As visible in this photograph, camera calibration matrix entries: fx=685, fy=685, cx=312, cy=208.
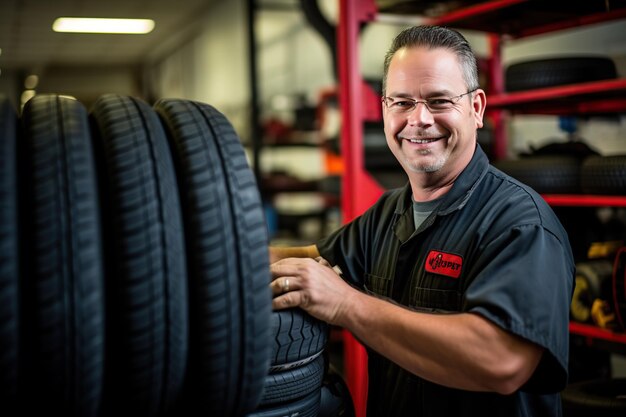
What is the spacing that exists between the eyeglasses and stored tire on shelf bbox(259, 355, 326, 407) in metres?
0.64

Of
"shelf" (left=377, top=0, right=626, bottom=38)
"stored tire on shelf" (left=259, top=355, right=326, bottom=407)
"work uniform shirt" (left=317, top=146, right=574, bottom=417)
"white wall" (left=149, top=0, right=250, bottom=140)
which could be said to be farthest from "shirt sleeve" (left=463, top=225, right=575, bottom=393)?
"white wall" (left=149, top=0, right=250, bottom=140)

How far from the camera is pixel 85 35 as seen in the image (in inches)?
446

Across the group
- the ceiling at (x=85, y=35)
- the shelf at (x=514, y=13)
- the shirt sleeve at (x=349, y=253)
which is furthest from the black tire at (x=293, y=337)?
the ceiling at (x=85, y=35)

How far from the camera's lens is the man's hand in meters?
1.35

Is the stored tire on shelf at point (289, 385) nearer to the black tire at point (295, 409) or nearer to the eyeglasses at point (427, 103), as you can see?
the black tire at point (295, 409)

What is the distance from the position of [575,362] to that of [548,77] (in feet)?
4.25

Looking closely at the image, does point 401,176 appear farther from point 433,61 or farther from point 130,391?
point 130,391

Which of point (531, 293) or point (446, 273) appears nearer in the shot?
point (531, 293)

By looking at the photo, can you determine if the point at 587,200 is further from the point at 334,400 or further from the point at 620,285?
→ the point at 334,400

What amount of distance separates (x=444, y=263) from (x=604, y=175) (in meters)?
1.50

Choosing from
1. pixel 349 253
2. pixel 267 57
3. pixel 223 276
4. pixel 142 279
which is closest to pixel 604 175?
pixel 349 253

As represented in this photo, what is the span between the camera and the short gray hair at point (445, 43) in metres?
1.56

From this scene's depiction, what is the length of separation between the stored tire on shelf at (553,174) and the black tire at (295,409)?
1.87 meters

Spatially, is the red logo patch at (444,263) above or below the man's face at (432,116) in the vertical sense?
below
